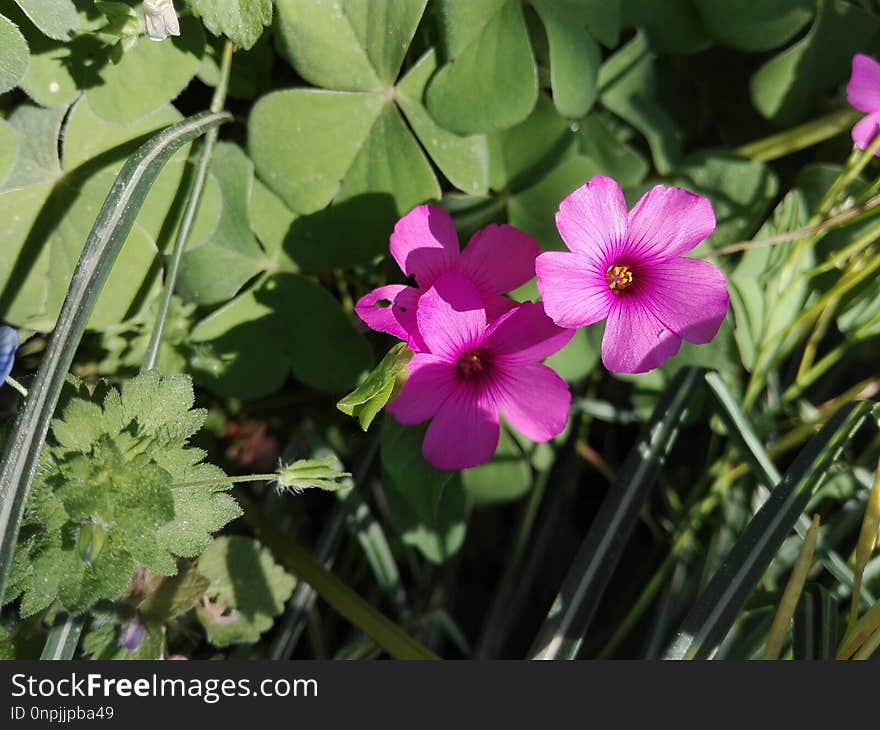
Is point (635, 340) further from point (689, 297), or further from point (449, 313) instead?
point (449, 313)

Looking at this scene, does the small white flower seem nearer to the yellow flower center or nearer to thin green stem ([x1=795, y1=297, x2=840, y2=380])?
the yellow flower center

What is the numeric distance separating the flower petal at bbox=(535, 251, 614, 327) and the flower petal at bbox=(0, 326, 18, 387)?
0.58 m

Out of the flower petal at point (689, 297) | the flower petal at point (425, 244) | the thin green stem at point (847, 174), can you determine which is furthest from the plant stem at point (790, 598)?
the flower petal at point (425, 244)

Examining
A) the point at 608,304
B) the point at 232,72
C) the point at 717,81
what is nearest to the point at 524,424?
the point at 608,304

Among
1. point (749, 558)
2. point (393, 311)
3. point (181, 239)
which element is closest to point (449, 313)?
point (393, 311)

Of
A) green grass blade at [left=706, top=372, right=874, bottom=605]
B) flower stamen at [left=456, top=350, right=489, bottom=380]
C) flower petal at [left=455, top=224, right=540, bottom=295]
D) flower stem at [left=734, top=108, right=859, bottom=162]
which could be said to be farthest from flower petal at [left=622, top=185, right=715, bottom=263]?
flower stem at [left=734, top=108, right=859, bottom=162]

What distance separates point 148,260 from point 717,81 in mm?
998

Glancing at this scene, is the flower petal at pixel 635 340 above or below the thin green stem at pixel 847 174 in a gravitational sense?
below

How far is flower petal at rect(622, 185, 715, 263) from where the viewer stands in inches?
35.9

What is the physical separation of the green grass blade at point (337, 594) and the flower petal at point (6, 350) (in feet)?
1.65

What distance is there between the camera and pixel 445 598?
1.45m

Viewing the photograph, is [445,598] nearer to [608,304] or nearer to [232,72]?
[608,304]

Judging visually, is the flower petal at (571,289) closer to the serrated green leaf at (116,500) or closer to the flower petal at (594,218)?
the flower petal at (594,218)

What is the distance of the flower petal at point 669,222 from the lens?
911 mm
